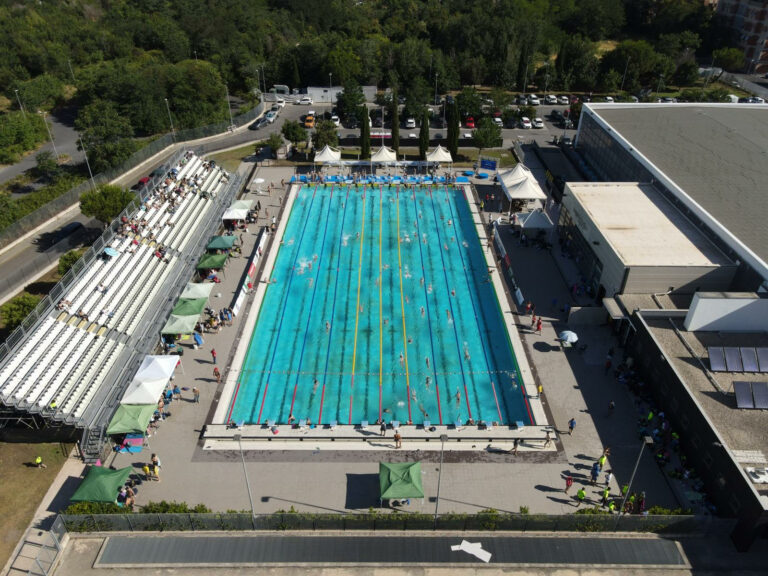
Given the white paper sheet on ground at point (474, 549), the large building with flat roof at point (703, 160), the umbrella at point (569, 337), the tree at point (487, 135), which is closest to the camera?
the white paper sheet on ground at point (474, 549)

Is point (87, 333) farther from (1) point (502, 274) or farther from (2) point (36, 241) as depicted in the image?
(1) point (502, 274)

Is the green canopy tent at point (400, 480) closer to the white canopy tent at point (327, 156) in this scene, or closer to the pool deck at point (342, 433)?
the pool deck at point (342, 433)

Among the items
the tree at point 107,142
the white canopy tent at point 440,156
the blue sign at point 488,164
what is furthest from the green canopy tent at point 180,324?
the blue sign at point 488,164

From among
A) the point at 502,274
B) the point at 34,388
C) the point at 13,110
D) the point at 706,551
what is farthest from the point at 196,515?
the point at 13,110

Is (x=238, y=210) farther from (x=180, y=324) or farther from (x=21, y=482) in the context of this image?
(x=21, y=482)

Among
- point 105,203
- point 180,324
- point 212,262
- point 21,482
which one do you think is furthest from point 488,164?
point 21,482

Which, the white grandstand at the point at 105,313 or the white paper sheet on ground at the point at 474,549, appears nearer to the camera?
the white paper sheet on ground at the point at 474,549

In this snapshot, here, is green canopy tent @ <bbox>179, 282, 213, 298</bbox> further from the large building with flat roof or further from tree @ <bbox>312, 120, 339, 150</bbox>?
the large building with flat roof
